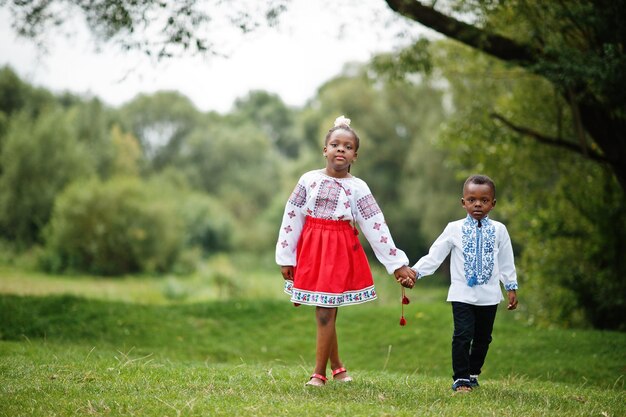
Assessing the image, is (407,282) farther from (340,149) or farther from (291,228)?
(340,149)

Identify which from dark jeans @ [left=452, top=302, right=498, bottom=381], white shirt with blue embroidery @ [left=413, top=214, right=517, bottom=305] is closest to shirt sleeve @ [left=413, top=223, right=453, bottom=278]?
white shirt with blue embroidery @ [left=413, top=214, right=517, bottom=305]

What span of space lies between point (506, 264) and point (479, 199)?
618mm

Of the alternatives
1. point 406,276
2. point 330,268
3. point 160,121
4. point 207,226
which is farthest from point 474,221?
point 160,121

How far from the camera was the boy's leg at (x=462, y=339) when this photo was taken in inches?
213

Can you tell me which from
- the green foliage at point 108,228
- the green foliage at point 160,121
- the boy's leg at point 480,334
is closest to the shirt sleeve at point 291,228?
the boy's leg at point 480,334

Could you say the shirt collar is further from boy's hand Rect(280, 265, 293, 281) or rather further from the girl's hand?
boy's hand Rect(280, 265, 293, 281)

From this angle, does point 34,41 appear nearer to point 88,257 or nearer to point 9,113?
point 88,257

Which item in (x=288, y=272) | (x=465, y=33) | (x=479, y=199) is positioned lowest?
(x=288, y=272)

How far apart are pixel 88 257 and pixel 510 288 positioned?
1000 inches

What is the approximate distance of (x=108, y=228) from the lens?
28000mm

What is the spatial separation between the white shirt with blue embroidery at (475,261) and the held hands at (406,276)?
74 millimetres

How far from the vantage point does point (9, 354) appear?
7605mm

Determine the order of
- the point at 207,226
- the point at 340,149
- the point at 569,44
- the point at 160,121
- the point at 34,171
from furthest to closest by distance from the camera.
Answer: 1. the point at 160,121
2. the point at 207,226
3. the point at 34,171
4. the point at 569,44
5. the point at 340,149

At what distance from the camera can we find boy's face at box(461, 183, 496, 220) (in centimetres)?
556
